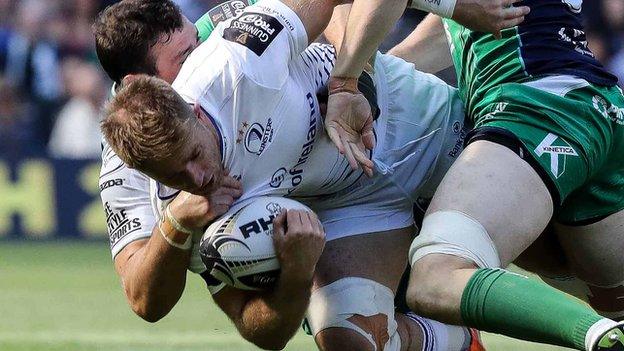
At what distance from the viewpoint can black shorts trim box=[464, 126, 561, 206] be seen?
15.1ft

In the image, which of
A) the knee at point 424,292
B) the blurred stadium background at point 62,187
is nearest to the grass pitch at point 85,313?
the blurred stadium background at point 62,187

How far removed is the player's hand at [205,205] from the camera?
15.0ft

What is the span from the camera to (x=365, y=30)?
468cm

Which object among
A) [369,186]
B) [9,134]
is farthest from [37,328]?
[9,134]

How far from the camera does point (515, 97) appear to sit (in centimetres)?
484

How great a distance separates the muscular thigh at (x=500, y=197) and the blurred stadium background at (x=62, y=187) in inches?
124

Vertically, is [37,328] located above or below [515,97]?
below

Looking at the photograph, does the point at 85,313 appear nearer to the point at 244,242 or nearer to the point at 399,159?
the point at 399,159

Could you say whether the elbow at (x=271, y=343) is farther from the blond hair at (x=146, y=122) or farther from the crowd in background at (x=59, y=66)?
the crowd in background at (x=59, y=66)

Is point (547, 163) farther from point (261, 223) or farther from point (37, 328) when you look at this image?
point (37, 328)

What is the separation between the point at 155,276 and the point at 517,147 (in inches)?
57.5

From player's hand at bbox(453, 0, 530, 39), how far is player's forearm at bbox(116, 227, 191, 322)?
4.49ft

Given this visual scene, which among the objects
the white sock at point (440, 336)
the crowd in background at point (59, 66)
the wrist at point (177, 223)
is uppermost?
the wrist at point (177, 223)

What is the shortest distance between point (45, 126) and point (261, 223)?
→ 9380mm
